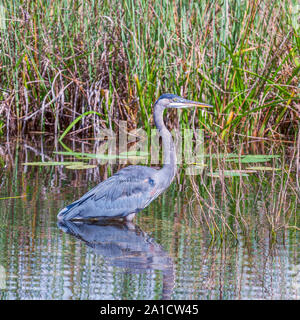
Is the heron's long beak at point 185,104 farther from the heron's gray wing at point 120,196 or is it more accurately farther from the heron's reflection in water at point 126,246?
the heron's reflection in water at point 126,246

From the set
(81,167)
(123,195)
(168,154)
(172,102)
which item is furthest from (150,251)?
(81,167)

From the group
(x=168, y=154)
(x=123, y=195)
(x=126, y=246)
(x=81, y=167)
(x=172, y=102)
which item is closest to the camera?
(x=126, y=246)

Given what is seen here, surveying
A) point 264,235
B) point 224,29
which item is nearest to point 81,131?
point 224,29

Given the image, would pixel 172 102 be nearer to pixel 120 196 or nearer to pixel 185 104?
pixel 185 104

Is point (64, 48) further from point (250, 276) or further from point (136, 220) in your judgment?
point (250, 276)

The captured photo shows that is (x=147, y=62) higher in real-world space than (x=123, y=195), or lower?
higher

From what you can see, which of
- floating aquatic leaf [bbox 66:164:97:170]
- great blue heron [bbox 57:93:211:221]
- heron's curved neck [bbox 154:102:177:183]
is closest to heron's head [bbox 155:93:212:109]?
heron's curved neck [bbox 154:102:177:183]

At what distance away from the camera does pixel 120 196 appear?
573 cm

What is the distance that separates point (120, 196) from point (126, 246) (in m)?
0.85

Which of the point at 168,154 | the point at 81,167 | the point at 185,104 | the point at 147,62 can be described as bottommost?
the point at 81,167

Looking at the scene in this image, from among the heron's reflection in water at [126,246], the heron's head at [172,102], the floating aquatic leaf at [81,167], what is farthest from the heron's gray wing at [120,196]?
the floating aquatic leaf at [81,167]

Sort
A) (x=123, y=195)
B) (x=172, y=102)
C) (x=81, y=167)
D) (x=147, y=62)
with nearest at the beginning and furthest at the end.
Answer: (x=123, y=195) < (x=172, y=102) < (x=81, y=167) < (x=147, y=62)

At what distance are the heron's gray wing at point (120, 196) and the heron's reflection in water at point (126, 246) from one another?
0.34 ft

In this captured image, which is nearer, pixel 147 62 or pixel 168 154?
pixel 168 154
